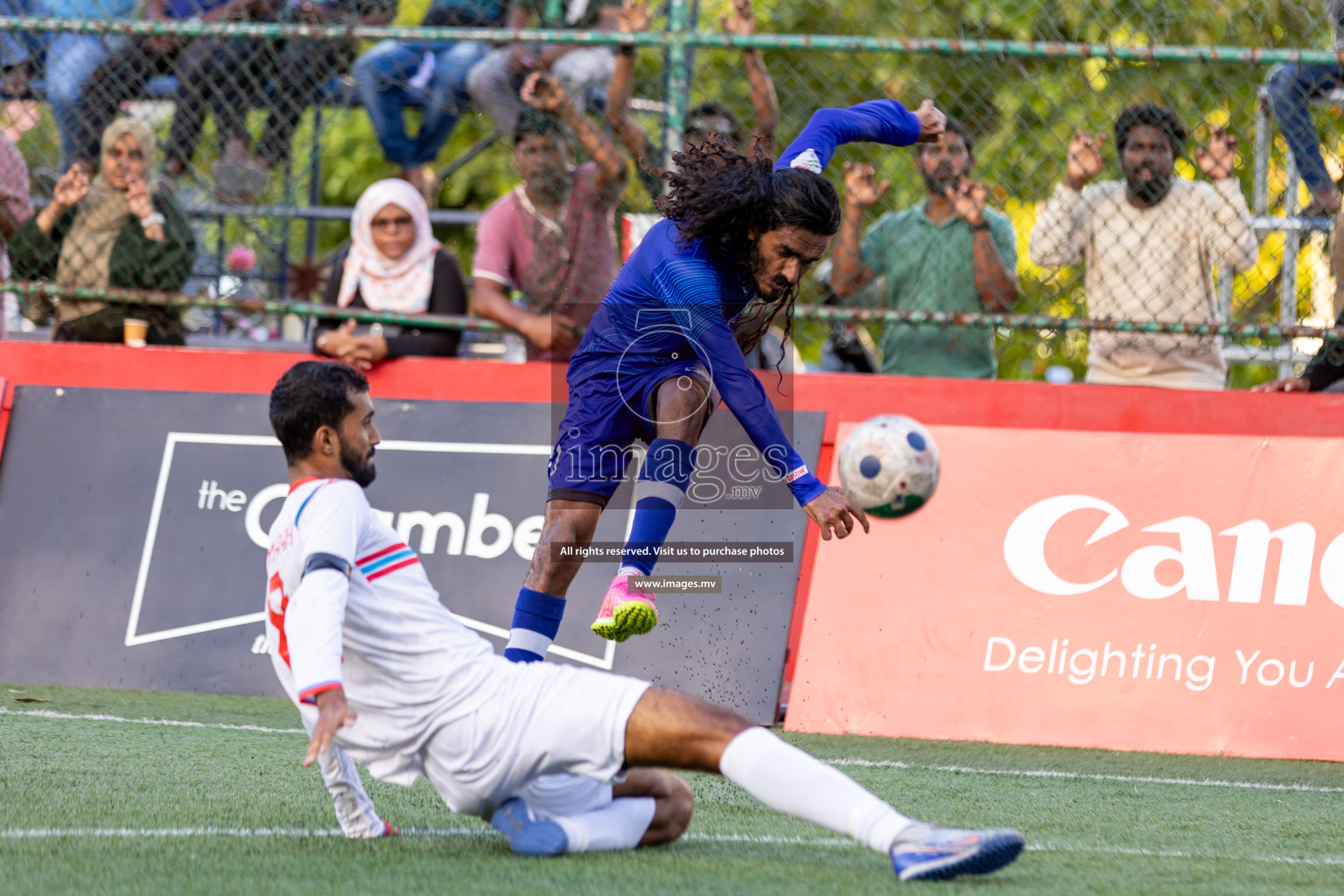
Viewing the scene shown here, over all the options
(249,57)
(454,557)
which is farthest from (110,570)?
(249,57)

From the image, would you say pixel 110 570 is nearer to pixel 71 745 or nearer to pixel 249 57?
pixel 71 745

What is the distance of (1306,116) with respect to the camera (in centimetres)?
692

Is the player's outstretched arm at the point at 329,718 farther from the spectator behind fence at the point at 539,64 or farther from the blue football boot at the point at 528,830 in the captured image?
the spectator behind fence at the point at 539,64

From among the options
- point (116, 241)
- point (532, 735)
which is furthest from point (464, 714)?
point (116, 241)

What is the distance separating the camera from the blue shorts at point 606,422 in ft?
16.0

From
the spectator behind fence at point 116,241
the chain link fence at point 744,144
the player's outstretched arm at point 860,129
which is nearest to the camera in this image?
the player's outstretched arm at point 860,129

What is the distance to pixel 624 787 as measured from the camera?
3746mm

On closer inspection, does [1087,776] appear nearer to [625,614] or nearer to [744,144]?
[625,614]

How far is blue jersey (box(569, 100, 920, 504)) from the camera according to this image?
169 inches

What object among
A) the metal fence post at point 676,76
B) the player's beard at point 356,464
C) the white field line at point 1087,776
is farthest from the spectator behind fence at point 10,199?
the white field line at point 1087,776

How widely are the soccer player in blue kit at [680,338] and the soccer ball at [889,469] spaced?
85 cm

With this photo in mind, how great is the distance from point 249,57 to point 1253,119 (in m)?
5.39

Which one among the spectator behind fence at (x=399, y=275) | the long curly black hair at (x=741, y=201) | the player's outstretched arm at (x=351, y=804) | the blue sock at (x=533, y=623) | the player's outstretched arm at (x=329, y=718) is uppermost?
the long curly black hair at (x=741, y=201)

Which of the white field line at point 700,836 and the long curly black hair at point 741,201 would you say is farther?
the long curly black hair at point 741,201
